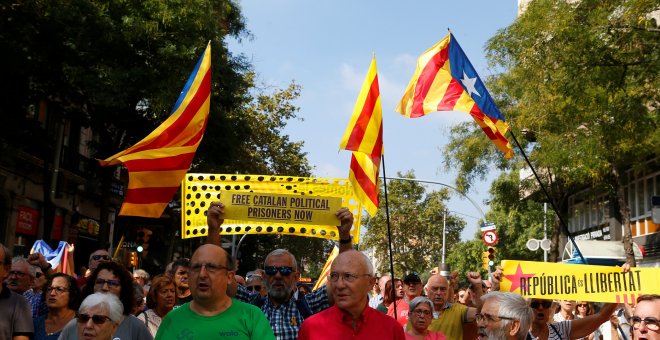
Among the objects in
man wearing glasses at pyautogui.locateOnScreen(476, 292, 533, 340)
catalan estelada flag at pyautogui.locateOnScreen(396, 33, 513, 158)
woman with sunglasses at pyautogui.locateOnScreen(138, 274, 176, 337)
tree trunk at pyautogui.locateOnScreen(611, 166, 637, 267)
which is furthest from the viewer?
tree trunk at pyautogui.locateOnScreen(611, 166, 637, 267)

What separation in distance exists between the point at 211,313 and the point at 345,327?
86cm

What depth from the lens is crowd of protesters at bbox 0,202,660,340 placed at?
5.07 metres

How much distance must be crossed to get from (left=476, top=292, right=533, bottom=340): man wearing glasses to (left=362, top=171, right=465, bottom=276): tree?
2518 inches

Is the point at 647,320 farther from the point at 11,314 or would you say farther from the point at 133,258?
the point at 133,258

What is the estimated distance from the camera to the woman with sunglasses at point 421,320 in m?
7.46

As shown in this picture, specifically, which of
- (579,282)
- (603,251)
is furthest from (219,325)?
(603,251)

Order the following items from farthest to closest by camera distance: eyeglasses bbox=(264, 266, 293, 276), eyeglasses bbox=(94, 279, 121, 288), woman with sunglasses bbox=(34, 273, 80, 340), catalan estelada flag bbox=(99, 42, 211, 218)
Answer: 1. catalan estelada flag bbox=(99, 42, 211, 218)
2. woman with sunglasses bbox=(34, 273, 80, 340)
3. eyeglasses bbox=(94, 279, 121, 288)
4. eyeglasses bbox=(264, 266, 293, 276)

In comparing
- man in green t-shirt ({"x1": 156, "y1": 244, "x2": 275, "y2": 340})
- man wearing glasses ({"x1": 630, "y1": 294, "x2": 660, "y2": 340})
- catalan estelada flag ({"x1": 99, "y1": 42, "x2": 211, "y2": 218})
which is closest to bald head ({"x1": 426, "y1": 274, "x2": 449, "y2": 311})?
catalan estelada flag ({"x1": 99, "y1": 42, "x2": 211, "y2": 218})

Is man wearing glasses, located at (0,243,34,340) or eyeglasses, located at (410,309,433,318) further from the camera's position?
eyeglasses, located at (410,309,433,318)

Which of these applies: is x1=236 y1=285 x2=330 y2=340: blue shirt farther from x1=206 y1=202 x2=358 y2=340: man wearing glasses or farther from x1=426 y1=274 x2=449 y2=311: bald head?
x1=426 y1=274 x2=449 y2=311: bald head

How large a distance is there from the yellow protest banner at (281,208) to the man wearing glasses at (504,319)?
93.5 inches

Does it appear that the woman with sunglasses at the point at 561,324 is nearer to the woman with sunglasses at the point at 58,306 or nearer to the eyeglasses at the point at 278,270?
the eyeglasses at the point at 278,270

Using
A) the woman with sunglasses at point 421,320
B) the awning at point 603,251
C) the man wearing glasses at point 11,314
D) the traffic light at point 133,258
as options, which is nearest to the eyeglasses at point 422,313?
the woman with sunglasses at point 421,320

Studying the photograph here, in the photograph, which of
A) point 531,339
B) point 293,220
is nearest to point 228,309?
point 531,339
